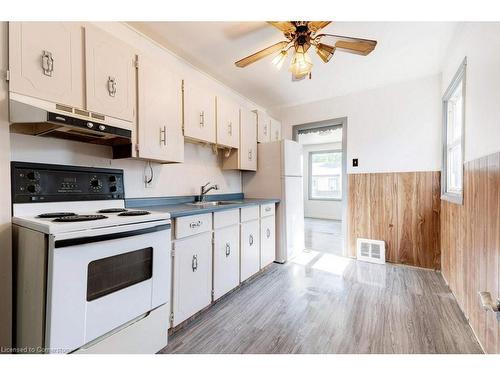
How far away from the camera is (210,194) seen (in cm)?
273

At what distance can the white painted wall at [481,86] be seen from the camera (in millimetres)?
1275

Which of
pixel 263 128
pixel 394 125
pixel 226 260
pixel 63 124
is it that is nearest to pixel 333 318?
pixel 226 260

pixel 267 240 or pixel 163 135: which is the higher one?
pixel 163 135

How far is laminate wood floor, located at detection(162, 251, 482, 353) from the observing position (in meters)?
1.45

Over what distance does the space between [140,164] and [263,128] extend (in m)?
1.89

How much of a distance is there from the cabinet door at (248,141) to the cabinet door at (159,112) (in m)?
0.99

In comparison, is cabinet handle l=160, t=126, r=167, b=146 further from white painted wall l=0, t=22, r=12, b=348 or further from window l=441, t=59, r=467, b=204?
window l=441, t=59, r=467, b=204

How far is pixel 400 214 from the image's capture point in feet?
9.57

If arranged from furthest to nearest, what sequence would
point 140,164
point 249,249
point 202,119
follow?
point 249,249, point 202,119, point 140,164

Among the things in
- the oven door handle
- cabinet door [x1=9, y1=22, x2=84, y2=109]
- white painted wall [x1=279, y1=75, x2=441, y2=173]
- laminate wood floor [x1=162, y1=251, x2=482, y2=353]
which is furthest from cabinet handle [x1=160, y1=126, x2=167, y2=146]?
white painted wall [x1=279, y1=75, x2=441, y2=173]

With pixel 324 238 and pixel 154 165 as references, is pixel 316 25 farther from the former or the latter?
pixel 324 238
